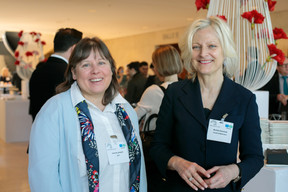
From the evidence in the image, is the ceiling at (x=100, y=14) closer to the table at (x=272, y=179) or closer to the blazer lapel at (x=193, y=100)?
the table at (x=272, y=179)

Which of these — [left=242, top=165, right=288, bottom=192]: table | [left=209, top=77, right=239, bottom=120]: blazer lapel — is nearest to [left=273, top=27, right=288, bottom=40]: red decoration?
[left=242, top=165, right=288, bottom=192]: table

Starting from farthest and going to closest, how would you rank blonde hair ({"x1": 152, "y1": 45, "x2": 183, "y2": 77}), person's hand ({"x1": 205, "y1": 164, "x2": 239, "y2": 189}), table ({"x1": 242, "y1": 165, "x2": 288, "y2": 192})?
blonde hair ({"x1": 152, "y1": 45, "x2": 183, "y2": 77}) → table ({"x1": 242, "y1": 165, "x2": 288, "y2": 192}) → person's hand ({"x1": 205, "y1": 164, "x2": 239, "y2": 189})

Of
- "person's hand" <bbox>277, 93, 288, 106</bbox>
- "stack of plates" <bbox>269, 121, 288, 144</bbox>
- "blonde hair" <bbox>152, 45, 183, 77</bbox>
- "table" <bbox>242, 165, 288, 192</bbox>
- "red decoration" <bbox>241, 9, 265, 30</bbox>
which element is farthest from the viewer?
"person's hand" <bbox>277, 93, 288, 106</bbox>

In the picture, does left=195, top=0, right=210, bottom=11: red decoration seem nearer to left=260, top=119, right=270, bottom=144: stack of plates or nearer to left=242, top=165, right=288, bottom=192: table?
left=260, top=119, right=270, bottom=144: stack of plates

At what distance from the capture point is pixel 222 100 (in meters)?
1.65

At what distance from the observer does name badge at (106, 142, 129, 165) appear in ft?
5.60

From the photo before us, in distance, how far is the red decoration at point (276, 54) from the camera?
2.50 meters

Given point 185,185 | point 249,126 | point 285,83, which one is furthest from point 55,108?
point 285,83

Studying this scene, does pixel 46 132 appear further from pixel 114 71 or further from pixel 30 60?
pixel 30 60

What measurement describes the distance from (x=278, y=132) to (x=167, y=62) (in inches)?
47.0

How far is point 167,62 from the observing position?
3121mm

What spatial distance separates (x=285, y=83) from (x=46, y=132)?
3796 mm

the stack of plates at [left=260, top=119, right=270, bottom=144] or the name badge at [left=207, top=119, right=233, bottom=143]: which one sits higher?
the name badge at [left=207, top=119, right=233, bottom=143]

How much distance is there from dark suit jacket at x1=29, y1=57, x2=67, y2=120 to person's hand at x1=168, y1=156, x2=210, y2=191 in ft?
5.72
